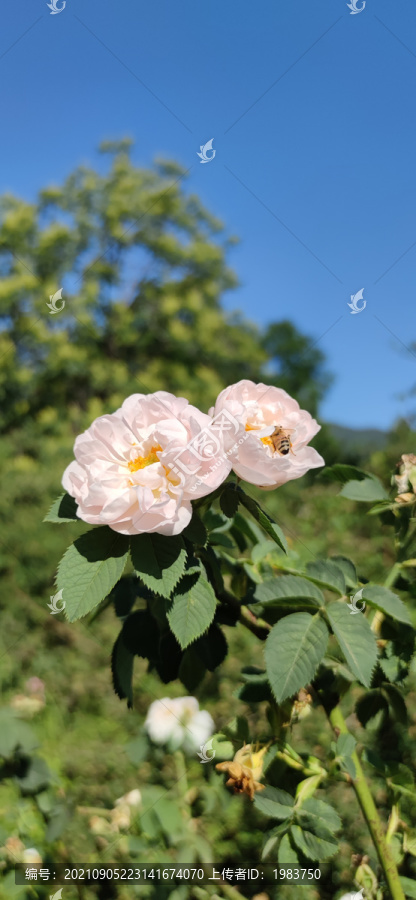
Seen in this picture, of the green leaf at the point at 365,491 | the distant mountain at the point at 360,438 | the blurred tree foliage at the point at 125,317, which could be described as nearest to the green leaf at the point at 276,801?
the green leaf at the point at 365,491

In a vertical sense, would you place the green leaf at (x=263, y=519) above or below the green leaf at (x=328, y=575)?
above

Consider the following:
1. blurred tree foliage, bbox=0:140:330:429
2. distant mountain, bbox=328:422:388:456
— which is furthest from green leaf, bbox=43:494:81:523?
blurred tree foliage, bbox=0:140:330:429

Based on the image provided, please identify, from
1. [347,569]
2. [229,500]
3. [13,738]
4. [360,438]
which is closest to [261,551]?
[347,569]

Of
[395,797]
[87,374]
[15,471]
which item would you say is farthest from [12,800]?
[87,374]

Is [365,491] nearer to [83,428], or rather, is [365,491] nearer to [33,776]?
[33,776]

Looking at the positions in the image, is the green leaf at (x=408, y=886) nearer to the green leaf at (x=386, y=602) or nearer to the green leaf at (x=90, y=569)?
the green leaf at (x=386, y=602)

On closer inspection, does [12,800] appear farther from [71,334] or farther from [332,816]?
[71,334]
